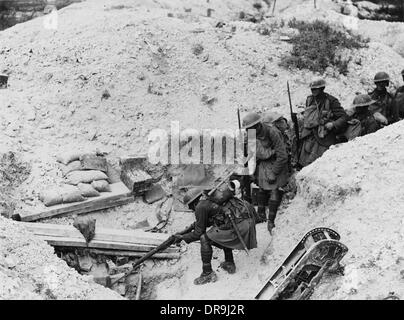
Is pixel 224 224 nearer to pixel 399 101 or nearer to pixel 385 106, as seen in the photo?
pixel 385 106

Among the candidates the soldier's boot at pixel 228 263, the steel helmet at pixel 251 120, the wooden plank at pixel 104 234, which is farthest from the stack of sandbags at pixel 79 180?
the steel helmet at pixel 251 120

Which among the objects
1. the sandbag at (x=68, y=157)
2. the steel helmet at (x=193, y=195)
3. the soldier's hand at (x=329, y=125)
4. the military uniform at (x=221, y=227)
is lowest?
the sandbag at (x=68, y=157)

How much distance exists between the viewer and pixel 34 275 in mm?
4906

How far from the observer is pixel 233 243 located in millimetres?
5832

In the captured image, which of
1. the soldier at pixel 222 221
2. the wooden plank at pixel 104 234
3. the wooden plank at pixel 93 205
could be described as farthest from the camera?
the wooden plank at pixel 93 205

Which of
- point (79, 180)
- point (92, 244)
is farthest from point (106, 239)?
point (79, 180)

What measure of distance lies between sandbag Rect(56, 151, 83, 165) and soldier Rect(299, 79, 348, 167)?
350cm

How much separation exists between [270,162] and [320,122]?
43.5 inches

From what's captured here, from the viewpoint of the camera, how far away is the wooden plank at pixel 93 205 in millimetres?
7078

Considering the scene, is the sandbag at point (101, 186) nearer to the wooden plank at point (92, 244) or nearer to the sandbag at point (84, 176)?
the sandbag at point (84, 176)

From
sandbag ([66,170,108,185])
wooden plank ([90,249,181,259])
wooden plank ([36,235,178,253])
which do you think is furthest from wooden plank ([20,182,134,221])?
wooden plank ([90,249,181,259])

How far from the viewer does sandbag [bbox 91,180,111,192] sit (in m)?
7.59

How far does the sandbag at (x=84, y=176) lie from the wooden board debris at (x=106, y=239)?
1.05 meters

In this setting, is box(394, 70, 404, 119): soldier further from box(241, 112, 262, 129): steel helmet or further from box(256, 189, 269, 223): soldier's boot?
box(241, 112, 262, 129): steel helmet
